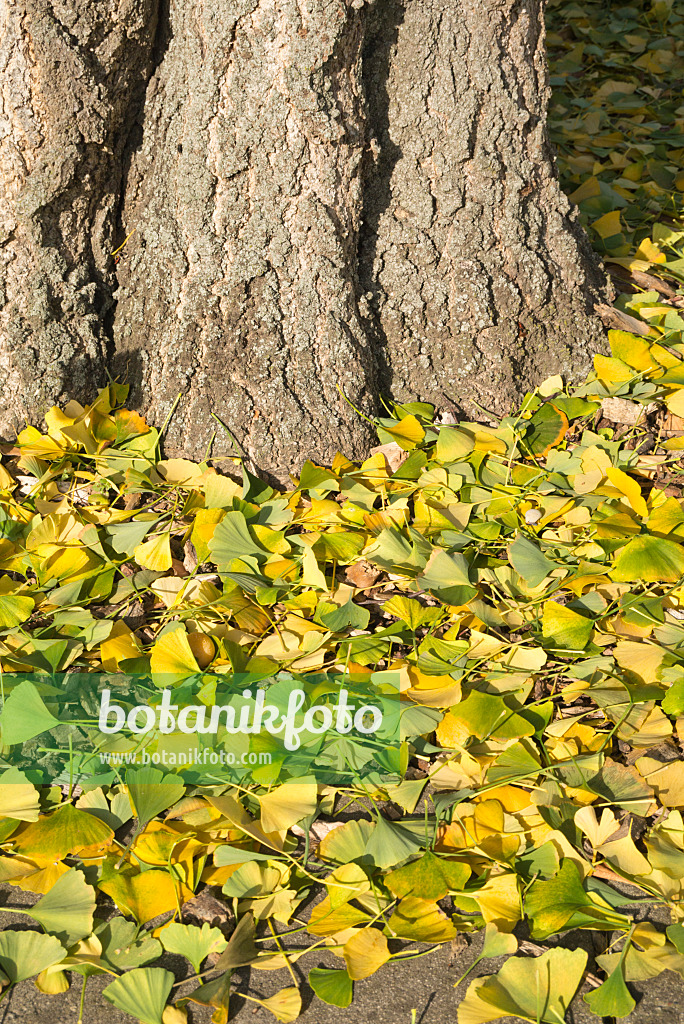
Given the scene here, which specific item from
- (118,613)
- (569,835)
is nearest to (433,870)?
(569,835)

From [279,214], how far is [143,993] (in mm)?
1294

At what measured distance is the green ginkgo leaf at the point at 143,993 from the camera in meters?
0.85

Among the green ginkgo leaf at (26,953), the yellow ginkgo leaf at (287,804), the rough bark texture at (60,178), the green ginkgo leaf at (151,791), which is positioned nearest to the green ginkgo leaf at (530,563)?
the yellow ginkgo leaf at (287,804)

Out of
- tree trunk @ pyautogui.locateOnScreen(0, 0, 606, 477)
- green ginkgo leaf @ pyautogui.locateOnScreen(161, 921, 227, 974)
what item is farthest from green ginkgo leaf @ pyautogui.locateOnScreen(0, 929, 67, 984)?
tree trunk @ pyautogui.locateOnScreen(0, 0, 606, 477)

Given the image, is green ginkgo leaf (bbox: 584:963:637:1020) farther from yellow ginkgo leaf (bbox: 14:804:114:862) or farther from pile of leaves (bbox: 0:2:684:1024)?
yellow ginkgo leaf (bbox: 14:804:114:862)

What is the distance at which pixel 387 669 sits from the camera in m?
1.18

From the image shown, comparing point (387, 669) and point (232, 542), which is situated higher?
point (232, 542)

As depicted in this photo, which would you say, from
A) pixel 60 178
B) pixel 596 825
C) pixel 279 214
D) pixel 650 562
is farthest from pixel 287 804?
pixel 60 178

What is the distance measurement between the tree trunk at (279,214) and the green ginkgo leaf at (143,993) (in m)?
0.94

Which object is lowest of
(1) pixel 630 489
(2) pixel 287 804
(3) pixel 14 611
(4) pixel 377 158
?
(2) pixel 287 804

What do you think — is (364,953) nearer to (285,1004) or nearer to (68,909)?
(285,1004)

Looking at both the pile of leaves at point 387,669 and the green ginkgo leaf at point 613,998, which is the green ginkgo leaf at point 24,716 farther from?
the green ginkgo leaf at point 613,998

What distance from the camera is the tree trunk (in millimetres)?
1477

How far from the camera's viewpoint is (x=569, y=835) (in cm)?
99
